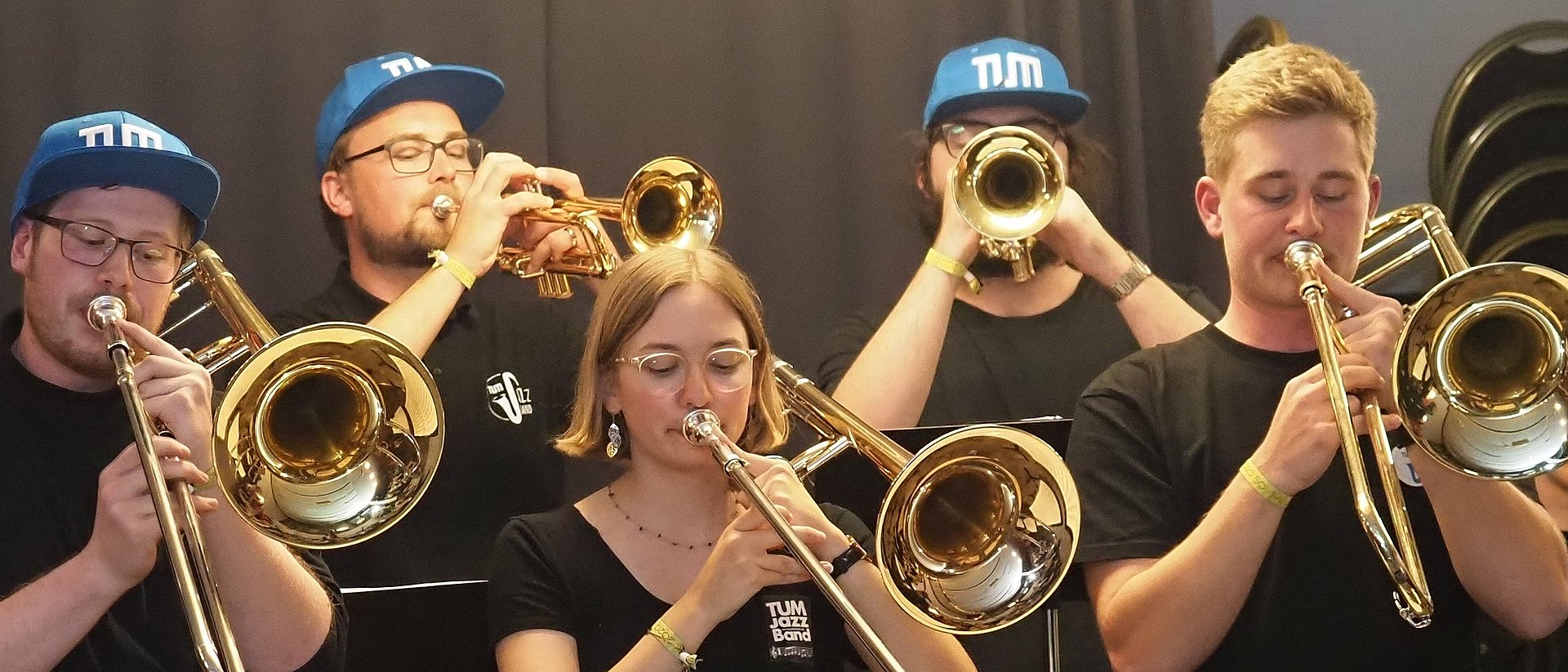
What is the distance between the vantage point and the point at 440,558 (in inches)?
118

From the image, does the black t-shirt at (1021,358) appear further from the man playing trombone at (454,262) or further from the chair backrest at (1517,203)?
the chair backrest at (1517,203)

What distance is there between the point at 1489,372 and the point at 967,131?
124 cm

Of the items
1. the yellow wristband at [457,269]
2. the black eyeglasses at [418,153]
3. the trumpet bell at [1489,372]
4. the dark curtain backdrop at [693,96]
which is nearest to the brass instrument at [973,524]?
the trumpet bell at [1489,372]

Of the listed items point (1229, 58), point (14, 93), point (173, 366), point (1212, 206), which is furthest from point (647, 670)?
point (1229, 58)

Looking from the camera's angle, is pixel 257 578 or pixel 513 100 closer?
pixel 257 578

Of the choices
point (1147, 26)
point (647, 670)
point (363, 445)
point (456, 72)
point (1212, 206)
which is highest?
point (1147, 26)

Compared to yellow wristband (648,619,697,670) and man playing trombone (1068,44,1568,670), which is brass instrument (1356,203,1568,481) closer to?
man playing trombone (1068,44,1568,670)

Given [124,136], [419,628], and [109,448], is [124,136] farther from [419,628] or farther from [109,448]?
[419,628]

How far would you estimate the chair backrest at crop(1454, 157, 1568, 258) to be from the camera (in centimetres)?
390

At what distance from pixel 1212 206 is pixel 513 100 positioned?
1.64 meters

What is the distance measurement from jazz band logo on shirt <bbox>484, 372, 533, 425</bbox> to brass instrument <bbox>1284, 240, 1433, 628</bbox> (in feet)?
4.96

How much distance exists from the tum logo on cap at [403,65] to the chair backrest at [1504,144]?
2.40 m

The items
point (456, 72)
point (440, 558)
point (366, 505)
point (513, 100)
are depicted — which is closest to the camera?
point (366, 505)

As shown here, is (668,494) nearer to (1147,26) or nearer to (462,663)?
(462,663)
